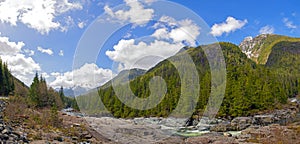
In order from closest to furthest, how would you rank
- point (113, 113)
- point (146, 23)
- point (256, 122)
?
point (146, 23)
point (256, 122)
point (113, 113)

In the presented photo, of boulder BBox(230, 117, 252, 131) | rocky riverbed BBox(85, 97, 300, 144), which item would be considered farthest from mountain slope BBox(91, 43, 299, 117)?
boulder BBox(230, 117, 252, 131)

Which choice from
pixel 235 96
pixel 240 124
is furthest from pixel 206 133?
pixel 235 96

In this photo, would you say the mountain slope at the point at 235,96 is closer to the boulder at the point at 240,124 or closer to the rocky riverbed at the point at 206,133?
the rocky riverbed at the point at 206,133

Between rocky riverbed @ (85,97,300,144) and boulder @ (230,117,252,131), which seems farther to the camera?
boulder @ (230,117,252,131)

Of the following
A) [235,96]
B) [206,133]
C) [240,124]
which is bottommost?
[206,133]

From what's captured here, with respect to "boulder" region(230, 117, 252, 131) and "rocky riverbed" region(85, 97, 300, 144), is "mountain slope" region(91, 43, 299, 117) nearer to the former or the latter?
"rocky riverbed" region(85, 97, 300, 144)

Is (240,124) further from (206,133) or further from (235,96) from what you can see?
(235,96)

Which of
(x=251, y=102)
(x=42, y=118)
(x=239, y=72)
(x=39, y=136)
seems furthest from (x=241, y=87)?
(x=39, y=136)

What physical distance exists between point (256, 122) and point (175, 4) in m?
47.0

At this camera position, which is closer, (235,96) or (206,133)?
(206,133)

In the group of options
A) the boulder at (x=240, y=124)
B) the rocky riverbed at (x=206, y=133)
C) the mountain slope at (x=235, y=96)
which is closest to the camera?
the rocky riverbed at (x=206, y=133)

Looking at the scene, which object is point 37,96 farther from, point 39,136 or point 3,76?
point 39,136

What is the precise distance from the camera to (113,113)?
91.4 meters

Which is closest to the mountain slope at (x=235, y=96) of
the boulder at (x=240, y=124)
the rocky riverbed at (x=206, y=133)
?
the rocky riverbed at (x=206, y=133)
